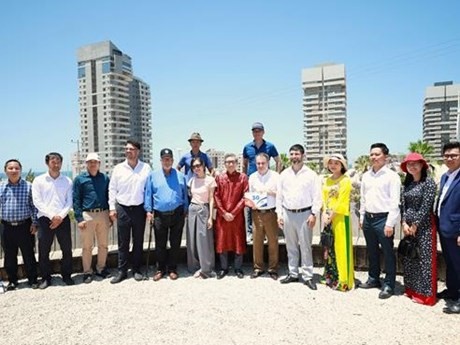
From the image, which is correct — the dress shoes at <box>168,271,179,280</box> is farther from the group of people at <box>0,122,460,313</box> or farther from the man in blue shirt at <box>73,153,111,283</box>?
Answer: the man in blue shirt at <box>73,153,111,283</box>

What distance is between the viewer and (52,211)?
13.1ft

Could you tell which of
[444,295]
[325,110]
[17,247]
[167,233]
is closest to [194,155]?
[167,233]

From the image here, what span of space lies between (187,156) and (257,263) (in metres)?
1.77

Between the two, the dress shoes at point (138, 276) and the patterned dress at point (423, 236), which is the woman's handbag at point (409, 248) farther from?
the dress shoes at point (138, 276)

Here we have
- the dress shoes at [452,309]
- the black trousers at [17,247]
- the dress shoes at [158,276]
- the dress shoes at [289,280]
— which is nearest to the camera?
the dress shoes at [452,309]

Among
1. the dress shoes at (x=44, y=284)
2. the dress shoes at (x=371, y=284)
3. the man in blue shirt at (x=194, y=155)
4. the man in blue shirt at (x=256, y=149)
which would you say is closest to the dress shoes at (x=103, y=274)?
the dress shoes at (x=44, y=284)

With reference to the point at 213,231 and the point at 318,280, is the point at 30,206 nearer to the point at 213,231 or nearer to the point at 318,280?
the point at 213,231

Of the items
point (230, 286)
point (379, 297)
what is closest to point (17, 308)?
point (230, 286)

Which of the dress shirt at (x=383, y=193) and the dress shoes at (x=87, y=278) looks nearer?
the dress shirt at (x=383, y=193)

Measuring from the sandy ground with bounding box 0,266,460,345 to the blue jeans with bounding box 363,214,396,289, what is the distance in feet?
0.72

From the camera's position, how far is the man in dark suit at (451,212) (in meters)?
3.11

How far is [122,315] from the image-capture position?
325 cm

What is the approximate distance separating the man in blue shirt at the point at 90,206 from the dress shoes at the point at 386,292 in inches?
130

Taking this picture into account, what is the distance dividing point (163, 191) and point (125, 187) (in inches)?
18.8
